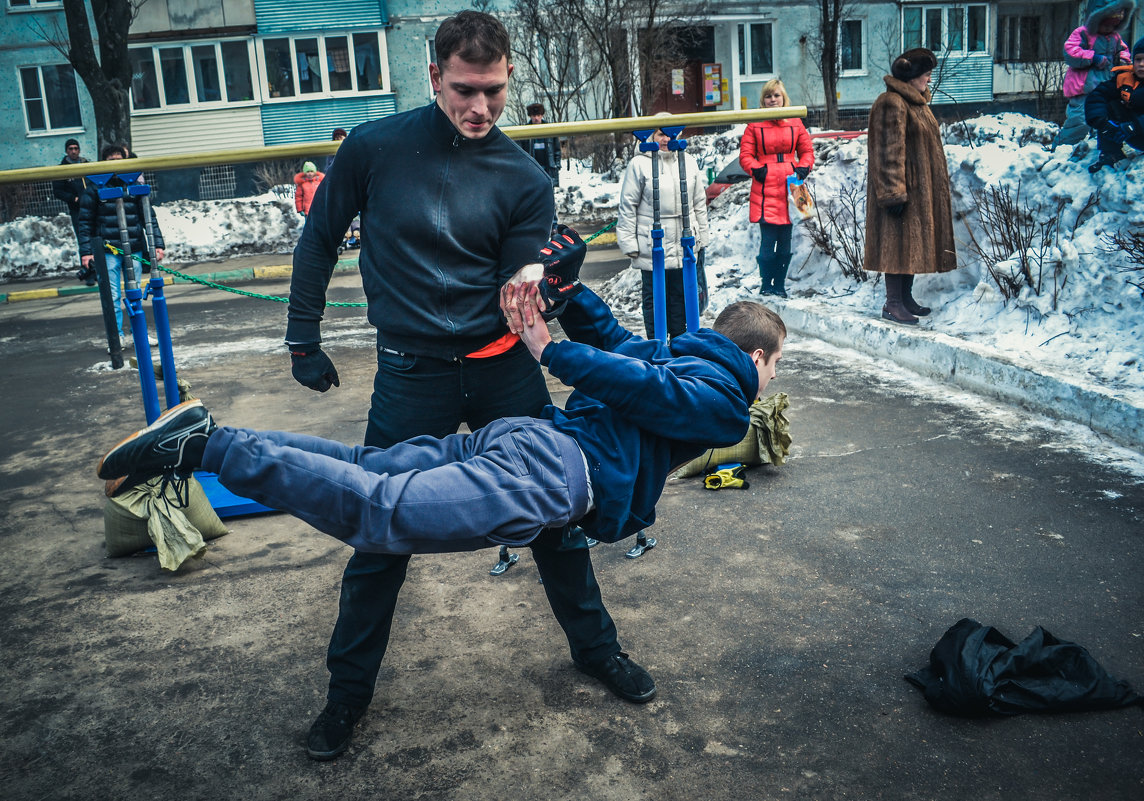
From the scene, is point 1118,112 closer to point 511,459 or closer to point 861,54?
point 511,459

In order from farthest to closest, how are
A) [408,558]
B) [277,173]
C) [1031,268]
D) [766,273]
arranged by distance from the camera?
[277,173]
[766,273]
[1031,268]
[408,558]

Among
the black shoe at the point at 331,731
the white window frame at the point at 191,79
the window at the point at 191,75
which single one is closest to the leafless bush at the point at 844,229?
the black shoe at the point at 331,731

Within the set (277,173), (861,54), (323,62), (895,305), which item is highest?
(323,62)

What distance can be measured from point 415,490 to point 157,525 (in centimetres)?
231

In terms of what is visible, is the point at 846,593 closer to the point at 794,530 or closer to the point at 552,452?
the point at 794,530

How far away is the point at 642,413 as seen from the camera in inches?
102

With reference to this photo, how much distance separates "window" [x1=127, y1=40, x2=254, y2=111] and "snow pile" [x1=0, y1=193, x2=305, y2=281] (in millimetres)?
9892

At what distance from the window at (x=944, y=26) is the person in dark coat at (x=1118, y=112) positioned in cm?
2488

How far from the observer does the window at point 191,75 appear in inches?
1097

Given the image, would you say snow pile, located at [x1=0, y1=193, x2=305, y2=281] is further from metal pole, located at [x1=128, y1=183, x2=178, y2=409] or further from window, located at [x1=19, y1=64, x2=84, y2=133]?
metal pole, located at [x1=128, y1=183, x2=178, y2=409]

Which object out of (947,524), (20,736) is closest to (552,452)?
(20,736)

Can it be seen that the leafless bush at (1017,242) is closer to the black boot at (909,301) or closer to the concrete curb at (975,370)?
the black boot at (909,301)

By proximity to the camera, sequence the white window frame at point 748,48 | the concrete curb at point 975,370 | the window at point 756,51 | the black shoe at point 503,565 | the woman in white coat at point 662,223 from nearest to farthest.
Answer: the black shoe at point 503,565 → the concrete curb at point 975,370 → the woman in white coat at point 662,223 → the white window frame at point 748,48 → the window at point 756,51

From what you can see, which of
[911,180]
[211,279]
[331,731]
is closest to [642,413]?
[331,731]
